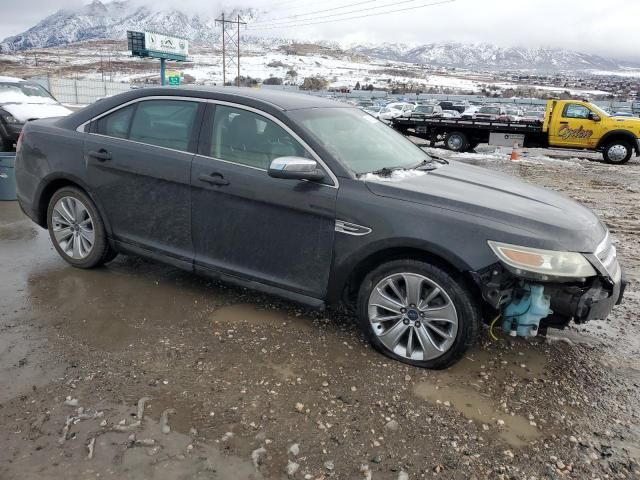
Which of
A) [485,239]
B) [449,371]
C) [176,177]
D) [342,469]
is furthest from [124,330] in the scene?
[485,239]

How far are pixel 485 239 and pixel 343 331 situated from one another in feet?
4.28

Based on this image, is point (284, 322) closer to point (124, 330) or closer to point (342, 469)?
point (124, 330)

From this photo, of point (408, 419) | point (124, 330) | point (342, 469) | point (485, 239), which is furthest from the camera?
point (124, 330)

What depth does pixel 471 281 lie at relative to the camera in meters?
3.18

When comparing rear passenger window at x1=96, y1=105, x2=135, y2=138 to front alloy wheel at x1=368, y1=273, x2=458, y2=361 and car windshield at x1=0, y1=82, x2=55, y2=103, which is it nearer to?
front alloy wheel at x1=368, y1=273, x2=458, y2=361

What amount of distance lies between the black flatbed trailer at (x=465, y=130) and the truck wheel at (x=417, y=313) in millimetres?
15793

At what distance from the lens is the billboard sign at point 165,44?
5535 cm

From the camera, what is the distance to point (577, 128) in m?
16.7

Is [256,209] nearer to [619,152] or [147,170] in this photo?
[147,170]

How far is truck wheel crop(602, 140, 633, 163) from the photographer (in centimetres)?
1588

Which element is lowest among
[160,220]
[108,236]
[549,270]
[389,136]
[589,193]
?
[589,193]

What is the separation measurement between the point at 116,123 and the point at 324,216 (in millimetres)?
2110

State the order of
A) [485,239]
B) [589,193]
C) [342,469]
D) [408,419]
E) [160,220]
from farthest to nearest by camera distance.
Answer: [589,193]
[160,220]
[485,239]
[408,419]
[342,469]

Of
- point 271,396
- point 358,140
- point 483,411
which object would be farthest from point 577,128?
point 271,396
